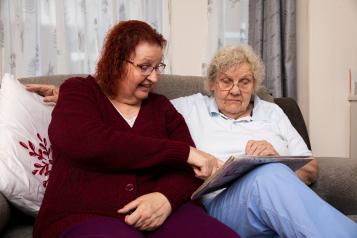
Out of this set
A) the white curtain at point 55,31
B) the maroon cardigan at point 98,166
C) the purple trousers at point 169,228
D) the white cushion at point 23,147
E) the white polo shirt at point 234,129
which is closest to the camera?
the purple trousers at point 169,228

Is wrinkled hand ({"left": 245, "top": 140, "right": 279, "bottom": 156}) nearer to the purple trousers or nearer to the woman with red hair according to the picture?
the woman with red hair

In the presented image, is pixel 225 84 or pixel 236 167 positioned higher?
pixel 225 84

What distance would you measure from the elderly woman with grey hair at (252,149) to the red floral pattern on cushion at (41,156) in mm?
233

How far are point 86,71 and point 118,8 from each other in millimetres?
384

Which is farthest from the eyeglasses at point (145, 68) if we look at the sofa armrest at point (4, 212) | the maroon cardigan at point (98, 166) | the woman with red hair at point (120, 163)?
the sofa armrest at point (4, 212)

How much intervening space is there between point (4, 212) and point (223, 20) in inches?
65.4

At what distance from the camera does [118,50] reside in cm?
130

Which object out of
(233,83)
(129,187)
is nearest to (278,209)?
(129,187)

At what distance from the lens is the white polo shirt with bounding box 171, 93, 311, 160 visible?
1556 millimetres

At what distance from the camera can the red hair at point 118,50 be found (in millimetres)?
1297

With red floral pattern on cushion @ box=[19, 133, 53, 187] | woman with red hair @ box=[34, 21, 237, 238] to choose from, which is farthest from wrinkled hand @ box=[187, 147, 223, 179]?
red floral pattern on cushion @ box=[19, 133, 53, 187]

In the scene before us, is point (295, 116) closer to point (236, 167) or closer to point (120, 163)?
point (236, 167)

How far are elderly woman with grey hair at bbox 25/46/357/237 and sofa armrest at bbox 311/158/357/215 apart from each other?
0.05m

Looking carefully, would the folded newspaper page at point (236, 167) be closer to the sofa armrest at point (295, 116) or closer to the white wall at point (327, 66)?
the sofa armrest at point (295, 116)
